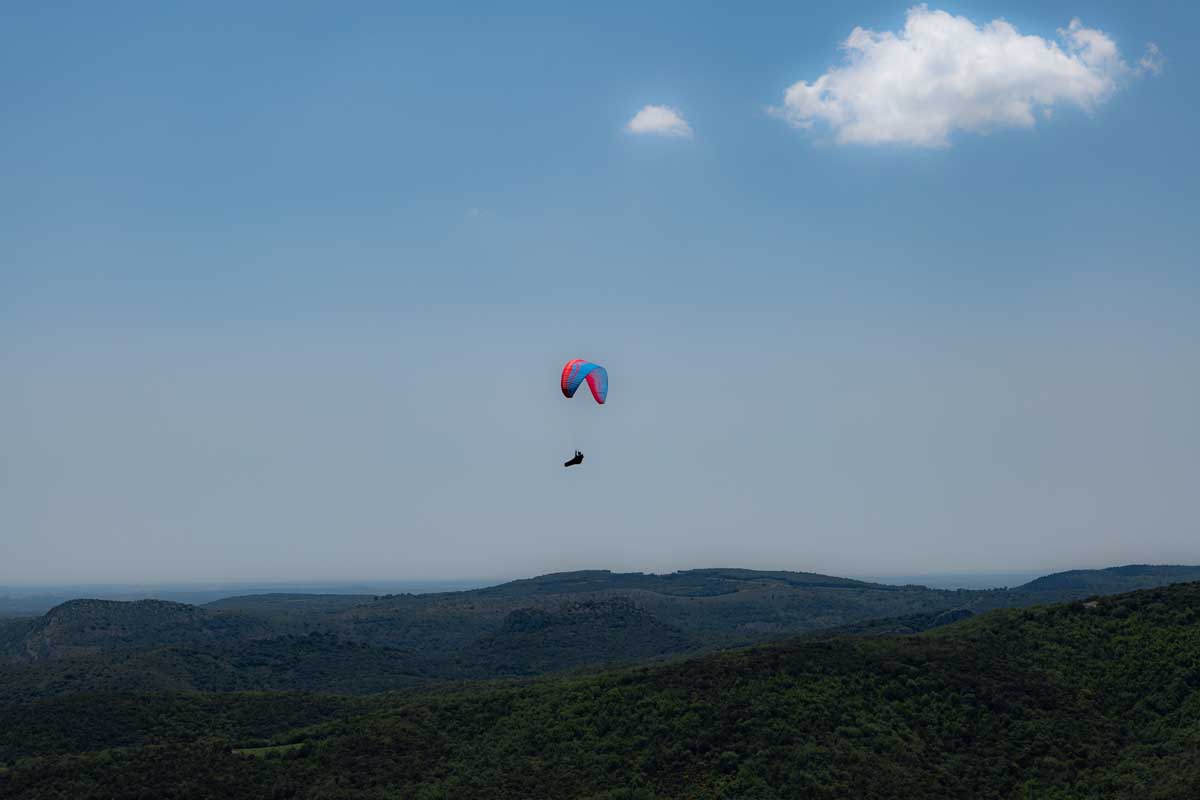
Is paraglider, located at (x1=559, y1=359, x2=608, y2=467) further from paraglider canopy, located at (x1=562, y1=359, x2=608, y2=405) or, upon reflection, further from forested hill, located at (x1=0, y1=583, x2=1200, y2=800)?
forested hill, located at (x1=0, y1=583, x2=1200, y2=800)

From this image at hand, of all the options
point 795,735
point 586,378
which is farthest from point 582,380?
point 795,735

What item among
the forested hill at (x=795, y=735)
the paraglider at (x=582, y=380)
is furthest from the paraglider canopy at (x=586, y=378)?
the forested hill at (x=795, y=735)

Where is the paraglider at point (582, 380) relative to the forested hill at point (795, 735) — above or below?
above

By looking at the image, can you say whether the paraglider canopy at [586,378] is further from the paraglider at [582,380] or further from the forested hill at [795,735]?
Result: the forested hill at [795,735]

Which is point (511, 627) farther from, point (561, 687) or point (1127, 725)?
point (1127, 725)

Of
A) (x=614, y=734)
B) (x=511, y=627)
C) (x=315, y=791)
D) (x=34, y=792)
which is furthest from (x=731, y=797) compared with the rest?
(x=511, y=627)

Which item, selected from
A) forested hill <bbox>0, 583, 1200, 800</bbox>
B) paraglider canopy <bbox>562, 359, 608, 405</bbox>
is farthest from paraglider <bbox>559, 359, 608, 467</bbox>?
forested hill <bbox>0, 583, 1200, 800</bbox>

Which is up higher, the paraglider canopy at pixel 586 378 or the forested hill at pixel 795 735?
the paraglider canopy at pixel 586 378

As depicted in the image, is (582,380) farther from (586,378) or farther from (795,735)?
(795,735)
